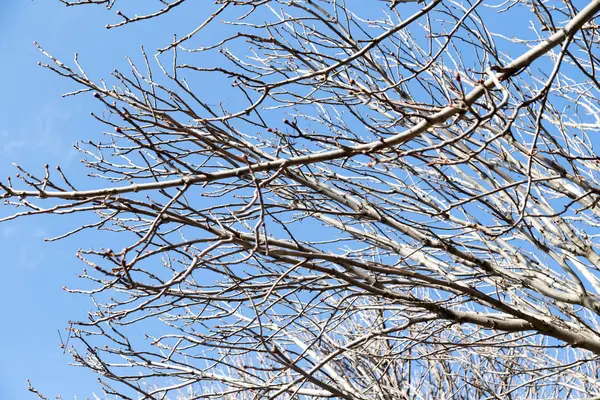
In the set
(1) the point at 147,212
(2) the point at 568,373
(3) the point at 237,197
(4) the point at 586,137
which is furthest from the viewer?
(2) the point at 568,373

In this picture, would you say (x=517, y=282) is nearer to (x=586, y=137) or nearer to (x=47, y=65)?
(x=586, y=137)

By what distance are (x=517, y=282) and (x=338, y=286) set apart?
4.60 ft

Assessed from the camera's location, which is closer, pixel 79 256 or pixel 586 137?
pixel 79 256

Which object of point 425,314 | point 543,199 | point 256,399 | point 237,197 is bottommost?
point 256,399

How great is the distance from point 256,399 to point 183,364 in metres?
0.64

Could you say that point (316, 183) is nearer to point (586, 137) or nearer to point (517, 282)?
point (517, 282)

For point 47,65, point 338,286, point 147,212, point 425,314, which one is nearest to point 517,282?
point 425,314

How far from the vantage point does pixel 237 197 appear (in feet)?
14.4

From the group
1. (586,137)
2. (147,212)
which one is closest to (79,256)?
(147,212)

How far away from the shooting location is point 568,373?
5629mm

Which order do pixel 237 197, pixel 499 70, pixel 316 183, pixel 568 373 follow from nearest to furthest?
1. pixel 499 70
2. pixel 316 183
3. pixel 237 197
4. pixel 568 373

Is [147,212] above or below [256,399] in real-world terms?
above

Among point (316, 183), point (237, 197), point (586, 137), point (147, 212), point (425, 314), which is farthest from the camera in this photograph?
point (586, 137)

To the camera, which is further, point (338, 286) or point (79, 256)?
point (338, 286)
